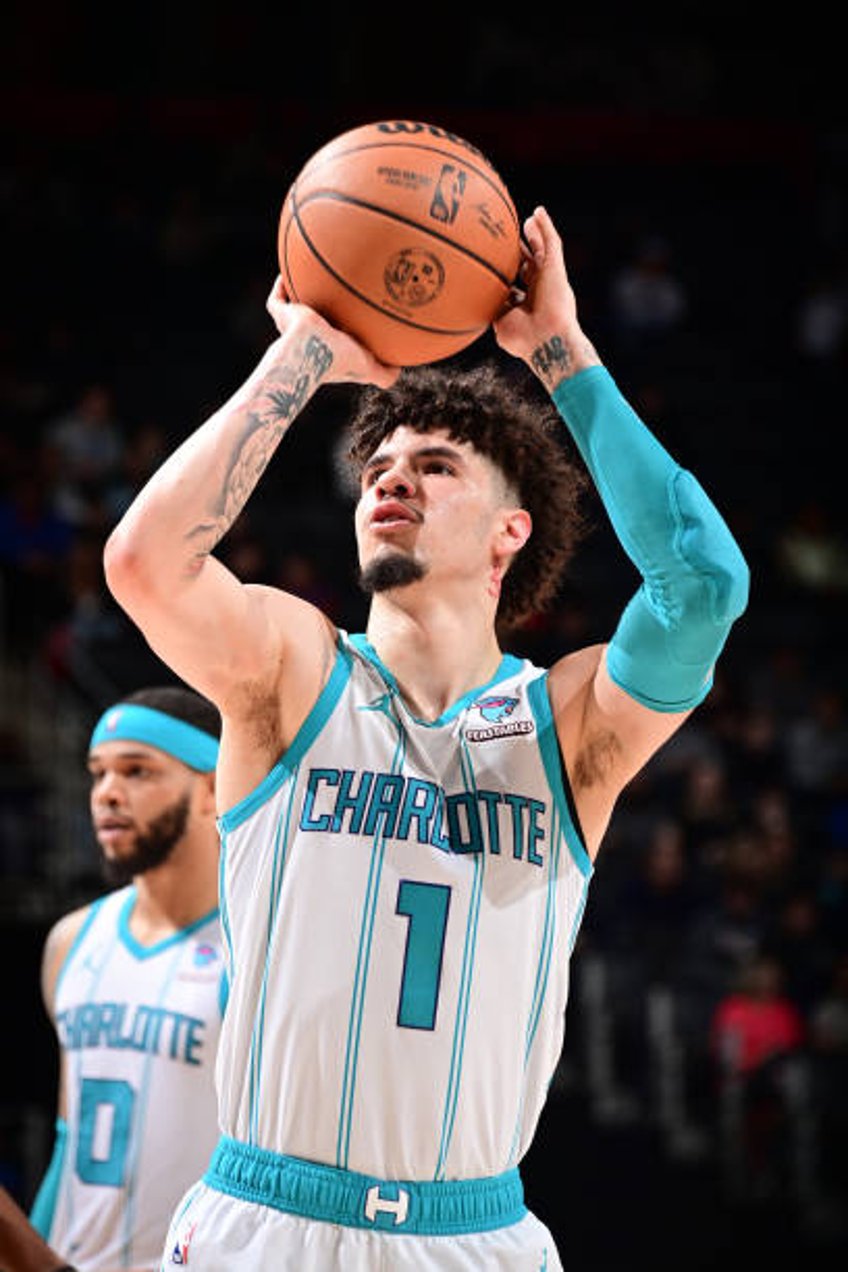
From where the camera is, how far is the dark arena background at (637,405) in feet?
27.9

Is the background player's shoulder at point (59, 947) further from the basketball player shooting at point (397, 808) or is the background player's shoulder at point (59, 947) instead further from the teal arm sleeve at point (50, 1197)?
the basketball player shooting at point (397, 808)

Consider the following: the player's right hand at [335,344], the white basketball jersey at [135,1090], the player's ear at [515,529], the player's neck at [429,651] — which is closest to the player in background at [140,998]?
the white basketball jersey at [135,1090]

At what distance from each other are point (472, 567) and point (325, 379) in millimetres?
569

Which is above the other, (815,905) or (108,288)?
(108,288)

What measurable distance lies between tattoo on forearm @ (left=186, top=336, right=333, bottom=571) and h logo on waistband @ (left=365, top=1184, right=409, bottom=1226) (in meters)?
1.14

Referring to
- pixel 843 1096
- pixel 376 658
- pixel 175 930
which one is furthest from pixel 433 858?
pixel 843 1096

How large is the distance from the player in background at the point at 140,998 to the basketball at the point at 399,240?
2070 millimetres

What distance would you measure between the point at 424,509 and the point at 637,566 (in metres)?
0.47

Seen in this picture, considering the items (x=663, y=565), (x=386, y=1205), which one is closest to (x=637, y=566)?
(x=663, y=565)

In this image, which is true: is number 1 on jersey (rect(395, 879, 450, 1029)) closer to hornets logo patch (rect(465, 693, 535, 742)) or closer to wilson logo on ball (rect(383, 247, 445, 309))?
hornets logo patch (rect(465, 693, 535, 742))

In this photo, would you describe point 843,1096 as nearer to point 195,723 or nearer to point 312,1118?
point 195,723

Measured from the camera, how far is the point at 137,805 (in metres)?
5.01

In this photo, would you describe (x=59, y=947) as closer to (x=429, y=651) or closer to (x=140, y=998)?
(x=140, y=998)

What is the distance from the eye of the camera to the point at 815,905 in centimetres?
1000
